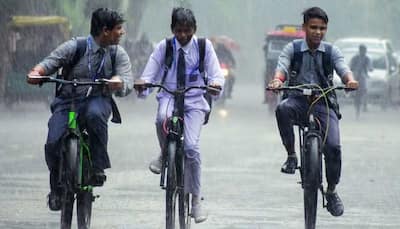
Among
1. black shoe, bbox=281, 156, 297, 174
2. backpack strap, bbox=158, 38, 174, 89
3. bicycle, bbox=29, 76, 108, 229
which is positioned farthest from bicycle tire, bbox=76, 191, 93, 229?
black shoe, bbox=281, 156, 297, 174

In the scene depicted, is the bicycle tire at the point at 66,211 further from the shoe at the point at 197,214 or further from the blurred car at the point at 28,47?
the blurred car at the point at 28,47

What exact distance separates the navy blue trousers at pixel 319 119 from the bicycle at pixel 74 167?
152 centimetres

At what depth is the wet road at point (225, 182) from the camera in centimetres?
1109

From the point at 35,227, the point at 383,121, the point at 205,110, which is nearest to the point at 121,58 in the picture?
the point at 205,110

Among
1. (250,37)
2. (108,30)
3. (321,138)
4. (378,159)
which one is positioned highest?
(108,30)

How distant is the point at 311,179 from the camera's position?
945cm

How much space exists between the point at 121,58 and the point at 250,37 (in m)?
68.7

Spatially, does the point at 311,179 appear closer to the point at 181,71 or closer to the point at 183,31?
the point at 181,71

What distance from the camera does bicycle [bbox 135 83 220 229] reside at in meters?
9.43

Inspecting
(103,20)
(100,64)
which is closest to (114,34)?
(103,20)

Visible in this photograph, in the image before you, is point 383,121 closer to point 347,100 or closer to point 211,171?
point 347,100

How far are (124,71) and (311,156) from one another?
4.74 feet

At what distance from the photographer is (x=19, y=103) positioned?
35.1 metres

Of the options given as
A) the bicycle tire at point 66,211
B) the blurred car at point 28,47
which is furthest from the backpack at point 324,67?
the blurred car at point 28,47
